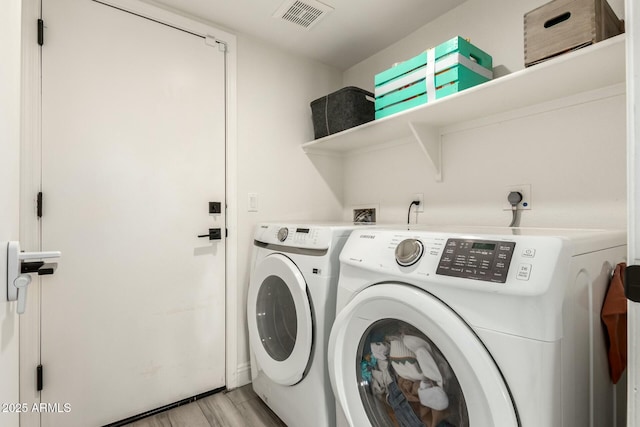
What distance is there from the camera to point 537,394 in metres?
0.65

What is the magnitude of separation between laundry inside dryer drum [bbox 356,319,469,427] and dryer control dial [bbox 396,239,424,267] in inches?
7.9

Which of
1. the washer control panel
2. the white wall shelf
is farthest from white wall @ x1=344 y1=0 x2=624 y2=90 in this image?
the washer control panel

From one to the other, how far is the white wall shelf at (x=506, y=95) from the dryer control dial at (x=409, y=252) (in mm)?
785

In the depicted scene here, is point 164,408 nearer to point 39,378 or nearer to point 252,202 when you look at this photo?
point 39,378

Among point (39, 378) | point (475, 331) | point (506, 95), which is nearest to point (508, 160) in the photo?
point (506, 95)

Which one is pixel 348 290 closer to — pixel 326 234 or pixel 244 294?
pixel 326 234

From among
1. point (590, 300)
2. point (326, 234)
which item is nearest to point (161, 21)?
point (326, 234)

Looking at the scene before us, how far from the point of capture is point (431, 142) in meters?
1.75

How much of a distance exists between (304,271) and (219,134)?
1080 mm

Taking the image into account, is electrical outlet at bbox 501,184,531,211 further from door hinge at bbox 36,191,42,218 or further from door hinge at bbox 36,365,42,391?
door hinge at bbox 36,365,42,391

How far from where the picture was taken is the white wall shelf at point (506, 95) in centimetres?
103

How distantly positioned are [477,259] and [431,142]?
1.15 meters

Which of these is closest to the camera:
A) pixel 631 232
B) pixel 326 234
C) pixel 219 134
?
pixel 631 232

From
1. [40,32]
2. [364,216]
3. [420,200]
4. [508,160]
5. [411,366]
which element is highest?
[40,32]
